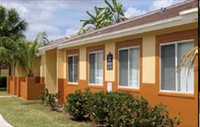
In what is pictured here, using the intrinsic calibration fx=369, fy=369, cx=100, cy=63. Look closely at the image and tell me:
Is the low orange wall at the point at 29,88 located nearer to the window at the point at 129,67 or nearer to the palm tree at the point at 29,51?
the palm tree at the point at 29,51

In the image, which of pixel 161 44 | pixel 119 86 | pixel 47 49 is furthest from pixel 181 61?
pixel 47 49

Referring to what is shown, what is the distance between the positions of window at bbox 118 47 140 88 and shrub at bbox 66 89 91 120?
1451 mm

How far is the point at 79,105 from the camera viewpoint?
1323 centimetres

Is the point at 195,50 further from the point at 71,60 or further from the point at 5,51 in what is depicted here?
the point at 5,51

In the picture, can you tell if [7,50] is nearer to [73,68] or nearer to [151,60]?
[73,68]

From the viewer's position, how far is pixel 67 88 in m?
19.7

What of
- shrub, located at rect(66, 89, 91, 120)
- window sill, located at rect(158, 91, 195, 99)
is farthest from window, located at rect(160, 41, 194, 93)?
shrub, located at rect(66, 89, 91, 120)

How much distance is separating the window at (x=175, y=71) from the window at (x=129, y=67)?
5.49 ft

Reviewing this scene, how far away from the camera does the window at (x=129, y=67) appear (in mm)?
12876

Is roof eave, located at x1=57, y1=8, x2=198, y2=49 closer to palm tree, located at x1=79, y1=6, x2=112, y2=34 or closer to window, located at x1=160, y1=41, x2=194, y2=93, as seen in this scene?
window, located at x1=160, y1=41, x2=194, y2=93

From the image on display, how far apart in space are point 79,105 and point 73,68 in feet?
19.6

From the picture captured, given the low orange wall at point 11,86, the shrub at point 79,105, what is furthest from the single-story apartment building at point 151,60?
the low orange wall at point 11,86

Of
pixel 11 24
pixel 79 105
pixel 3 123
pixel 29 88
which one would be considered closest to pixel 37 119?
pixel 3 123

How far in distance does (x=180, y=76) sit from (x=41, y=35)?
1563 cm
